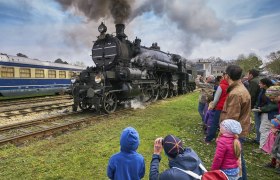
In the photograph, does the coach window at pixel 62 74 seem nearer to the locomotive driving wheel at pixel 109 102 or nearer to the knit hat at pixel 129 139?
the locomotive driving wheel at pixel 109 102

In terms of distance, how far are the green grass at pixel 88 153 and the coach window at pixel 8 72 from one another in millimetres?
11543

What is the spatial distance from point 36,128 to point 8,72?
35.4 feet

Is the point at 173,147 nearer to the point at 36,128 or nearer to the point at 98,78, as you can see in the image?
the point at 36,128

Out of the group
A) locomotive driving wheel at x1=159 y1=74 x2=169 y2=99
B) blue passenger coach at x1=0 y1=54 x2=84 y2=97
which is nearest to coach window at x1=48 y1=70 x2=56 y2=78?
blue passenger coach at x1=0 y1=54 x2=84 y2=97

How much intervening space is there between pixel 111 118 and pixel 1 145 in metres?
4.31

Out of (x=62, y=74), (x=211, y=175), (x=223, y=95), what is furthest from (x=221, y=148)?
(x=62, y=74)

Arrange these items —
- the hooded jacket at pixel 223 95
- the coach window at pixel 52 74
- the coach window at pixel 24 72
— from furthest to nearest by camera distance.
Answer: the coach window at pixel 52 74
the coach window at pixel 24 72
the hooded jacket at pixel 223 95

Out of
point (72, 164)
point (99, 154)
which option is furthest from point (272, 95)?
point (72, 164)

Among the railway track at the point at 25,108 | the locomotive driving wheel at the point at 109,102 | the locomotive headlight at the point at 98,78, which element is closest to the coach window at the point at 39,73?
the railway track at the point at 25,108

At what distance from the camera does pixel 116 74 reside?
38.2 ft

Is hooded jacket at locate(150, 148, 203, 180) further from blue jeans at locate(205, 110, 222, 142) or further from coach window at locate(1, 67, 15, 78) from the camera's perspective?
coach window at locate(1, 67, 15, 78)

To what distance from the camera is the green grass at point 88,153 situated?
4.55m

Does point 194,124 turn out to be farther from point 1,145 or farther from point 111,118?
point 1,145

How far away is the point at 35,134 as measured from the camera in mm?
7152
